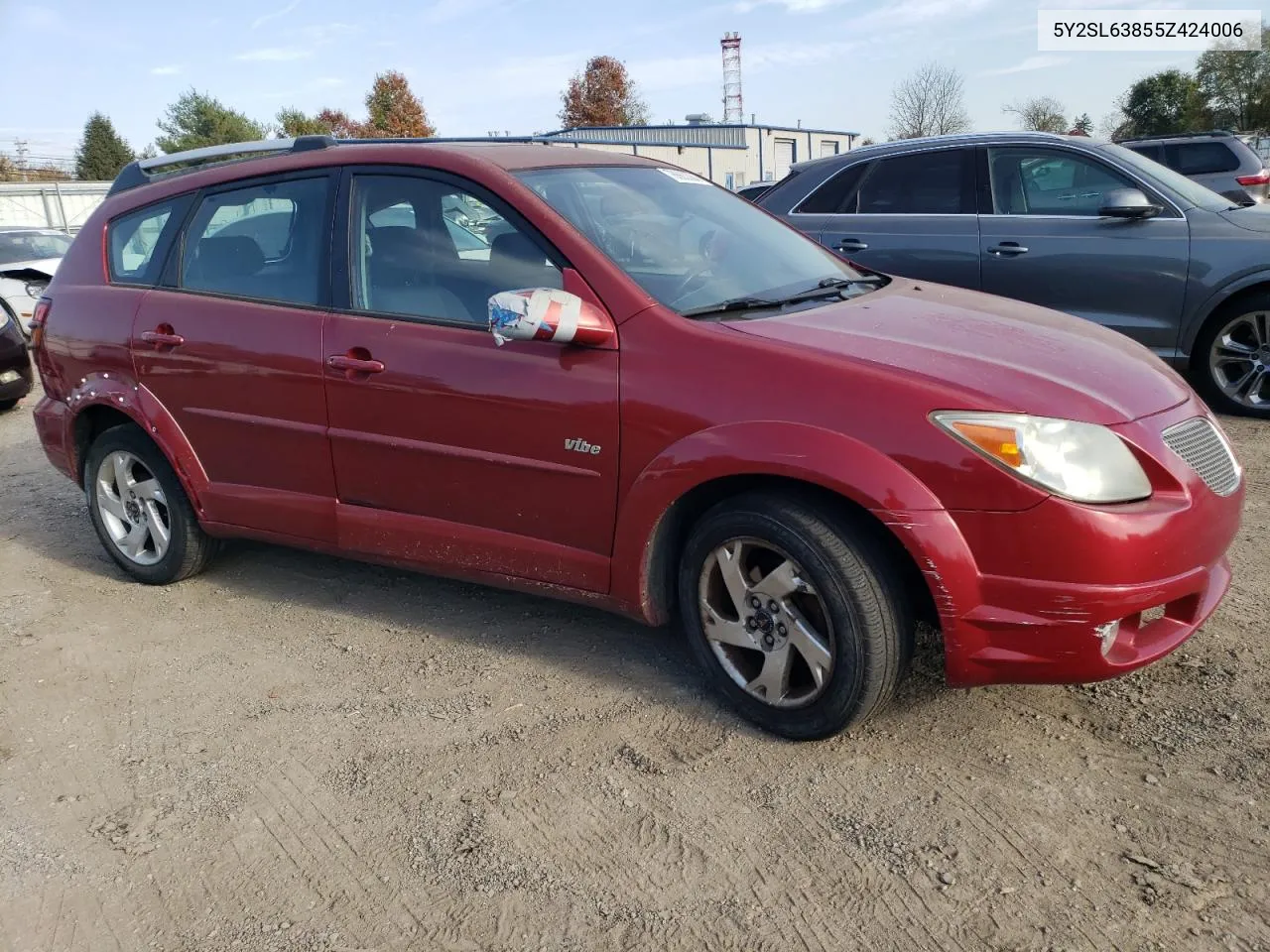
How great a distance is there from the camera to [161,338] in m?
4.15

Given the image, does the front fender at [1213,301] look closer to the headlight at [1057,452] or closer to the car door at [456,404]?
the headlight at [1057,452]

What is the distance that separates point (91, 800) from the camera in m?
2.96

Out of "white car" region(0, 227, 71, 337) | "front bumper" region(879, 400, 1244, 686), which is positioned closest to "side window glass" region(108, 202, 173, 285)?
"front bumper" region(879, 400, 1244, 686)

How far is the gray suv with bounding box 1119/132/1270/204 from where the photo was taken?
11508 mm

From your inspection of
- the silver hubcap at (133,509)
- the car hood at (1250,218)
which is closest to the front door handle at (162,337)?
the silver hubcap at (133,509)

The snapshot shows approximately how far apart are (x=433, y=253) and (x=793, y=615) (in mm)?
1748

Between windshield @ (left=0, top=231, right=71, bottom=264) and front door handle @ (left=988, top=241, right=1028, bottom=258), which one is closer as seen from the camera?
front door handle @ (left=988, top=241, right=1028, bottom=258)

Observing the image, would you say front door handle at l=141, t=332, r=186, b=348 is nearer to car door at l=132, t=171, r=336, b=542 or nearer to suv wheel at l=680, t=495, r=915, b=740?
car door at l=132, t=171, r=336, b=542

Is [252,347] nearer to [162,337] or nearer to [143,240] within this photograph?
[162,337]

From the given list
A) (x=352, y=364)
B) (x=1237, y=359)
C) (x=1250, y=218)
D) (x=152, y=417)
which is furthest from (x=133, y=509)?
(x=1250, y=218)

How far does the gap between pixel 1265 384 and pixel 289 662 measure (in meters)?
5.77

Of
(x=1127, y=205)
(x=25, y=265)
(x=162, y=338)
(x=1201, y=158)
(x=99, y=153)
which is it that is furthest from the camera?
(x=99, y=153)

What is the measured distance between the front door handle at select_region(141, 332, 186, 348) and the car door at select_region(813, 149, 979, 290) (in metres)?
4.22

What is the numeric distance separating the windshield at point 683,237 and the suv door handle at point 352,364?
0.80 m
